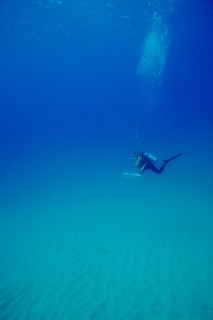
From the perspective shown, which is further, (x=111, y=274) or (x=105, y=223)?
(x=105, y=223)

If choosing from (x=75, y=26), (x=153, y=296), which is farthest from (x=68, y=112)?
(x=153, y=296)

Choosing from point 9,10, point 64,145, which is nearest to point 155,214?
point 9,10

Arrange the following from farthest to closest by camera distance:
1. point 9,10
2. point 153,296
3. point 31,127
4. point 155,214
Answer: point 31,127
point 9,10
point 155,214
point 153,296

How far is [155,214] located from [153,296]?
995 cm

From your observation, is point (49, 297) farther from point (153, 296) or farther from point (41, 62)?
point (41, 62)

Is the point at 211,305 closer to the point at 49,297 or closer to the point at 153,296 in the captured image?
the point at 153,296

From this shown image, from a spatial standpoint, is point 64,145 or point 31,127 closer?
point 64,145

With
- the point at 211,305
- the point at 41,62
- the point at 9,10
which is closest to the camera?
the point at 211,305

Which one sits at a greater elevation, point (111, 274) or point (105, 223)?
point (111, 274)

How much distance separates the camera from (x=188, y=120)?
120 m

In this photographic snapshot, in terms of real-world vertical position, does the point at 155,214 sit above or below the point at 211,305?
below

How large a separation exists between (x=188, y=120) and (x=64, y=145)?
258ft

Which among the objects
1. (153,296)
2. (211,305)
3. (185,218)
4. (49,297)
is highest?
(211,305)

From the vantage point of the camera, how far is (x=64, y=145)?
417 feet
